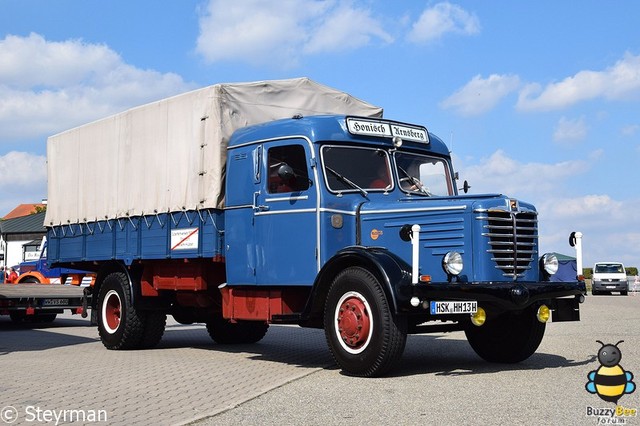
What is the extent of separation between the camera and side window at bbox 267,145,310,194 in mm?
9703

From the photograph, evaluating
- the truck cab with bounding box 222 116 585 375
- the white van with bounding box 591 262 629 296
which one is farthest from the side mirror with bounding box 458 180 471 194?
A: the white van with bounding box 591 262 629 296

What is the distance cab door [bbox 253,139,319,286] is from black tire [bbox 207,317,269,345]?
3.53m

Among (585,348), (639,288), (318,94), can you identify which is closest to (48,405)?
(318,94)

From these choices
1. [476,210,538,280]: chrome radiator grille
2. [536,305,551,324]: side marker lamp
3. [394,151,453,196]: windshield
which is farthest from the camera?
[394,151,453,196]: windshield

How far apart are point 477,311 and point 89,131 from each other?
27.3ft

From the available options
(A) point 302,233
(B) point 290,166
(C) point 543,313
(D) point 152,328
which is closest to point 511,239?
(C) point 543,313

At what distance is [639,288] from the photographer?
47.4m

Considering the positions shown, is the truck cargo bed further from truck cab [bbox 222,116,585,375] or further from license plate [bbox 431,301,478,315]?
license plate [bbox 431,301,478,315]

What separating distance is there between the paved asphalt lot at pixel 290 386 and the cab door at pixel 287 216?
119 cm

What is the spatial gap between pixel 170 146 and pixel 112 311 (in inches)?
120

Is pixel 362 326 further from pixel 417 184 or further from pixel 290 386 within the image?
pixel 417 184

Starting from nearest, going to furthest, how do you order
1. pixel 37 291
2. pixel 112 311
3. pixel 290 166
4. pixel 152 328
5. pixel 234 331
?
pixel 290 166, pixel 152 328, pixel 112 311, pixel 234 331, pixel 37 291

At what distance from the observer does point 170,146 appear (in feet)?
39.3

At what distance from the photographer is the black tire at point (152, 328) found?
12625mm
